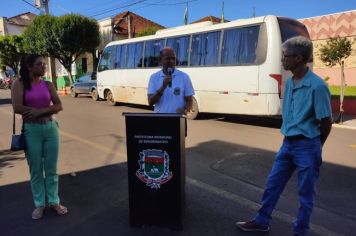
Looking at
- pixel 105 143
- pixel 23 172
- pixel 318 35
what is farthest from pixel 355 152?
pixel 318 35

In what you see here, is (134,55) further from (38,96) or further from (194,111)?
(38,96)

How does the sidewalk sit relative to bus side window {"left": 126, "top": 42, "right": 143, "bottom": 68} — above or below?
below

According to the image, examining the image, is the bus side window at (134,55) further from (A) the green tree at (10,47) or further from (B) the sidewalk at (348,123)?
(A) the green tree at (10,47)

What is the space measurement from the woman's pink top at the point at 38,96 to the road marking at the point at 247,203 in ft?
7.75

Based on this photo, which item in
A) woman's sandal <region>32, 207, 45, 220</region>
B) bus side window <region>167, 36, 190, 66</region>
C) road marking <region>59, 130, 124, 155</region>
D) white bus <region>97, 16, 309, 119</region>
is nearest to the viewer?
woman's sandal <region>32, 207, 45, 220</region>

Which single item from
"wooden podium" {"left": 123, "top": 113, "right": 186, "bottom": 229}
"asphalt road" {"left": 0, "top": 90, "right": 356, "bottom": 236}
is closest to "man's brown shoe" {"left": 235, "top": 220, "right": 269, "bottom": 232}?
"asphalt road" {"left": 0, "top": 90, "right": 356, "bottom": 236}

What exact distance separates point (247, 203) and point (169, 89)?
1683mm

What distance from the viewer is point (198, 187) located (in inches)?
214

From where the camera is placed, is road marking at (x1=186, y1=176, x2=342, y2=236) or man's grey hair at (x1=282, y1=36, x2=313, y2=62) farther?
road marking at (x1=186, y1=176, x2=342, y2=236)

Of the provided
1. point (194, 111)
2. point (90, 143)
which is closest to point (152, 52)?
point (194, 111)

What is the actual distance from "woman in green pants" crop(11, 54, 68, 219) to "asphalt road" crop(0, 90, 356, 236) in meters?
0.30

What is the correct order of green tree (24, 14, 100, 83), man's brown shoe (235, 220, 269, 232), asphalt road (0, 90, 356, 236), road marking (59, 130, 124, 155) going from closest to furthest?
man's brown shoe (235, 220, 269, 232) → asphalt road (0, 90, 356, 236) → road marking (59, 130, 124, 155) → green tree (24, 14, 100, 83)

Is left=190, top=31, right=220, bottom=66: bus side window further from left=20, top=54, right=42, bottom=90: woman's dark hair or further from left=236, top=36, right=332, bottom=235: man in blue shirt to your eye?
left=236, top=36, right=332, bottom=235: man in blue shirt

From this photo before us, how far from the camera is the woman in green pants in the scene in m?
4.19
